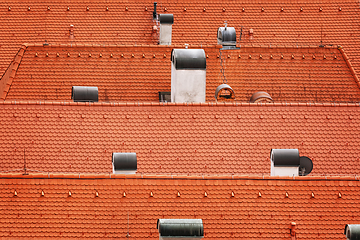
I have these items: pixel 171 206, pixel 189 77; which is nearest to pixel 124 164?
pixel 171 206

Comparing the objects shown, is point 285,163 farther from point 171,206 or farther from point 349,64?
point 349,64

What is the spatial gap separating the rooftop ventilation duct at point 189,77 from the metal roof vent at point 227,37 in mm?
6748

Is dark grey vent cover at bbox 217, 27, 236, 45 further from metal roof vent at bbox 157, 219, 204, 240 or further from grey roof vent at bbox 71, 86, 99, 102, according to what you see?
metal roof vent at bbox 157, 219, 204, 240

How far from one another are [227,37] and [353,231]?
2427cm

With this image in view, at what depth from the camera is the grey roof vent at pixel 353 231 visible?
4417 centimetres

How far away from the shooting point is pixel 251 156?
5362 centimetres

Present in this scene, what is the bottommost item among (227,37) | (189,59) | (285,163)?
(285,163)

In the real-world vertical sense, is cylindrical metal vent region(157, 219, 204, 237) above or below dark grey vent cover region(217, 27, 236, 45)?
below

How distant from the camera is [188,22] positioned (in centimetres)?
7281

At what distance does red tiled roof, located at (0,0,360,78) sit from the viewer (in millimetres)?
71375

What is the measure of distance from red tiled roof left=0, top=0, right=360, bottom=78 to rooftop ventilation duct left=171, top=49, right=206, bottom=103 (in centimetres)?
1173

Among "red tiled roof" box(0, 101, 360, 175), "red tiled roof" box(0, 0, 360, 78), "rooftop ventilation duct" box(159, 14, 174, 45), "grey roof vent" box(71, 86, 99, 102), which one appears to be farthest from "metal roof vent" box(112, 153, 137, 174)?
"rooftop ventilation duct" box(159, 14, 174, 45)

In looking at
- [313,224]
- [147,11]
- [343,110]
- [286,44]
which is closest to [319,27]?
[286,44]

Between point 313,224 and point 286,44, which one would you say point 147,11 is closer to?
point 286,44
